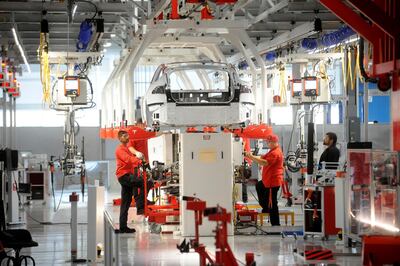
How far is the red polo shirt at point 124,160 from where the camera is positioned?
42.1ft

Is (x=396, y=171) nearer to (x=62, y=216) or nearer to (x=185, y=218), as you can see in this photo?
(x=185, y=218)

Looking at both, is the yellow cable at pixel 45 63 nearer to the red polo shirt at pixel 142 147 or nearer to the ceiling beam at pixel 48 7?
the ceiling beam at pixel 48 7

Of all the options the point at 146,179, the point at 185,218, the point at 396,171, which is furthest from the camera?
the point at 146,179

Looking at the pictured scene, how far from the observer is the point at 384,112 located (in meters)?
24.3

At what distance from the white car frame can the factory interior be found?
0.07ft

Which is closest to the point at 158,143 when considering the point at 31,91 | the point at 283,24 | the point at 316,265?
Result: the point at 283,24

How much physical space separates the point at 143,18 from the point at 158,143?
7.63 ft

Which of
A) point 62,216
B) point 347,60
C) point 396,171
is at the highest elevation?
point 347,60

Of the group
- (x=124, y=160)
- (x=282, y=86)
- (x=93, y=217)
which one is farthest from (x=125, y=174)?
(x=282, y=86)

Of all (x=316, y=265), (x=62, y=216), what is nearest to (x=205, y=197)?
(x=316, y=265)

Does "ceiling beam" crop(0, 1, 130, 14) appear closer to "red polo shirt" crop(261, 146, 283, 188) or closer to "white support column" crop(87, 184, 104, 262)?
"red polo shirt" crop(261, 146, 283, 188)

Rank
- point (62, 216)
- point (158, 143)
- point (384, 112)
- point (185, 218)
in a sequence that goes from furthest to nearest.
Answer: point (384, 112), point (62, 216), point (158, 143), point (185, 218)

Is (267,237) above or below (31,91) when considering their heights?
below

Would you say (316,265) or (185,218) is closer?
(316,265)
